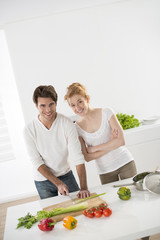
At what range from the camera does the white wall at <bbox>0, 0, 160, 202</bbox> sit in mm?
4238

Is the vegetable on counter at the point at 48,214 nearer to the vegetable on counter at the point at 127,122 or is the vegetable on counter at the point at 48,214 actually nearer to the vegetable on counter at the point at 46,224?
the vegetable on counter at the point at 46,224

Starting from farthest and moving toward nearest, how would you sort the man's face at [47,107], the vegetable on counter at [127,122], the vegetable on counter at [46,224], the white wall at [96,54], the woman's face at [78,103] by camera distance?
the white wall at [96,54] < the vegetable on counter at [127,122] < the woman's face at [78,103] < the man's face at [47,107] < the vegetable on counter at [46,224]

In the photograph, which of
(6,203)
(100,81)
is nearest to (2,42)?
(100,81)

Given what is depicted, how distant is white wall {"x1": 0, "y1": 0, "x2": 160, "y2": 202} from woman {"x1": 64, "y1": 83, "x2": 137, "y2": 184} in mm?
2107

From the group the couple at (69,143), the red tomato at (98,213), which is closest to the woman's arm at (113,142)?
the couple at (69,143)

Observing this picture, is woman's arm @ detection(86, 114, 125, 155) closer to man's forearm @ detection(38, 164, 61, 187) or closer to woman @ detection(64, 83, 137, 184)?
woman @ detection(64, 83, 137, 184)

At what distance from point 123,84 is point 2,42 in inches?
85.7

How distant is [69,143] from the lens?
200 cm

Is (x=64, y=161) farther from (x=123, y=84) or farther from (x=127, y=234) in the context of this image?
(x=123, y=84)

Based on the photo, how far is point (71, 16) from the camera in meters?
4.30

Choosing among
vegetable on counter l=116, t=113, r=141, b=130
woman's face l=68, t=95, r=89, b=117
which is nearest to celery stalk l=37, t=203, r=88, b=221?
woman's face l=68, t=95, r=89, b=117

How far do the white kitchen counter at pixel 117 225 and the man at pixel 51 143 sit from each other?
1.38 ft

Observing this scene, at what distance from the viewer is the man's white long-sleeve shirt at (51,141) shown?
79.3 inches

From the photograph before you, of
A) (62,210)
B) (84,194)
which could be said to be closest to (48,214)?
(62,210)
